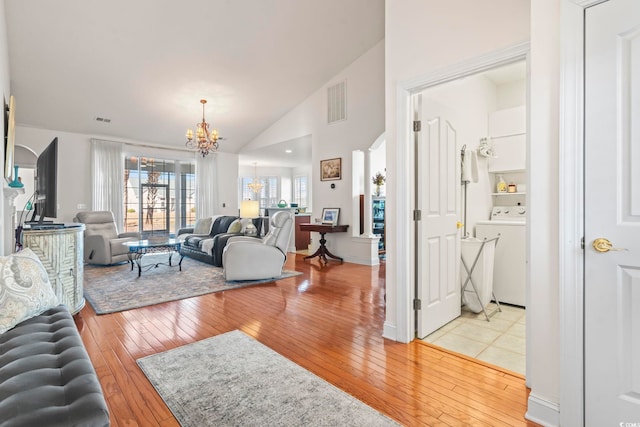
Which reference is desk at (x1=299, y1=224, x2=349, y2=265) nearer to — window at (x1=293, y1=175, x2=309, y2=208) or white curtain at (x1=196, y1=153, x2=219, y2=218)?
white curtain at (x1=196, y1=153, x2=219, y2=218)

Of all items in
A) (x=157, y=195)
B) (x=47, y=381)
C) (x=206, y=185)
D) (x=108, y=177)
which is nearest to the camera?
(x=47, y=381)

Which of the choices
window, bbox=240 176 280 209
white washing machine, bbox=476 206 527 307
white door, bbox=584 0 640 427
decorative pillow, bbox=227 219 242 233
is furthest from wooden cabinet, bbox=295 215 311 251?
white door, bbox=584 0 640 427

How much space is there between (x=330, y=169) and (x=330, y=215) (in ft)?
3.13

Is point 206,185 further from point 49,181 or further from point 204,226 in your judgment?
point 49,181

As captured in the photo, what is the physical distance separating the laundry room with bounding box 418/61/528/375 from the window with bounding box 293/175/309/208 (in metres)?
8.06

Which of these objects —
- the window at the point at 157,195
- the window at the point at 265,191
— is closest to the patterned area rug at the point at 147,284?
the window at the point at 157,195

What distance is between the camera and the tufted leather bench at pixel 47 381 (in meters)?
0.96

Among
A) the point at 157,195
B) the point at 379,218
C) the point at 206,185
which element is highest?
the point at 206,185

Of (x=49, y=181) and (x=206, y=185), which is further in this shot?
(x=206, y=185)

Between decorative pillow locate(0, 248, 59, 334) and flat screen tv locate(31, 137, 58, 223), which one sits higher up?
flat screen tv locate(31, 137, 58, 223)

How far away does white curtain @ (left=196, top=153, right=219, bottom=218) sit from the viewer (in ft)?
26.8

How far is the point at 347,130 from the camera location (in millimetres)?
6105

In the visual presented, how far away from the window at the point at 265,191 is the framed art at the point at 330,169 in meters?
5.56

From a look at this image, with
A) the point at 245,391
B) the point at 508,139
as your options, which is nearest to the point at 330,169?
the point at 508,139
